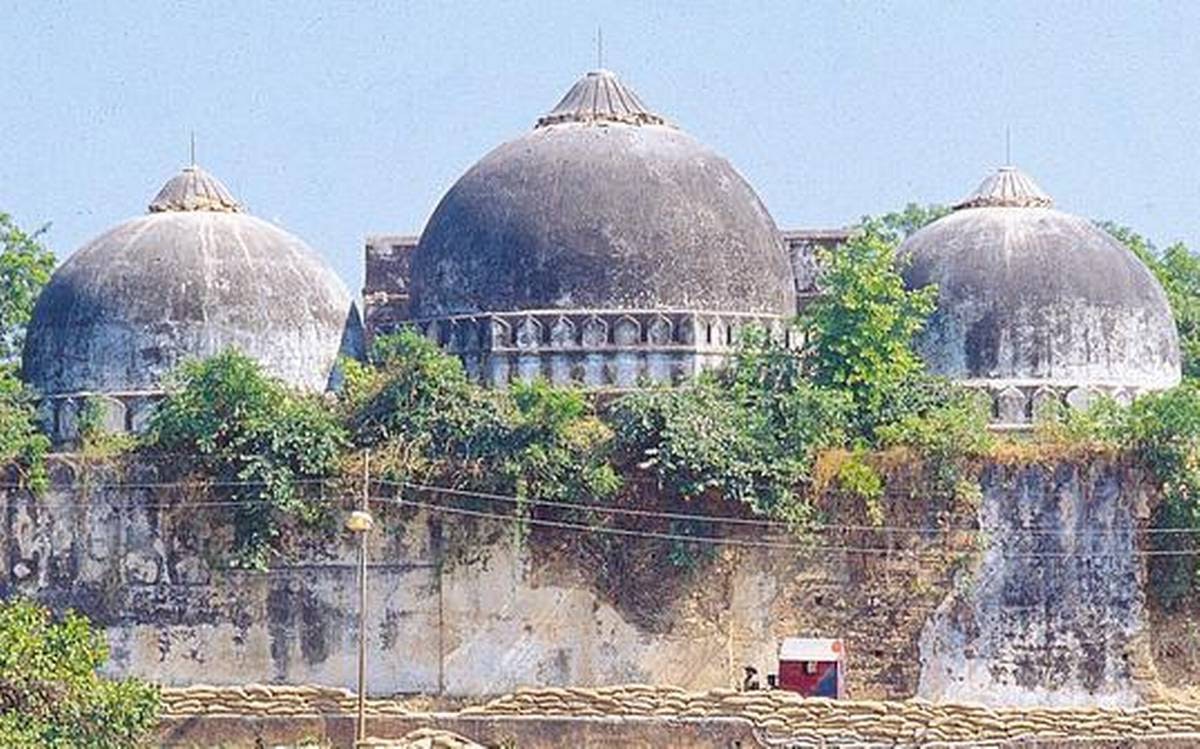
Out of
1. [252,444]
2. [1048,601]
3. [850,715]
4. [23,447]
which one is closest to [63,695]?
[252,444]

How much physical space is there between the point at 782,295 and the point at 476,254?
3678 mm

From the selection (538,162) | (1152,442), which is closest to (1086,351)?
(1152,442)

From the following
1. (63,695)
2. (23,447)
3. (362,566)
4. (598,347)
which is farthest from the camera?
(598,347)

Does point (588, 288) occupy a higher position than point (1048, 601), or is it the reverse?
point (588, 288)

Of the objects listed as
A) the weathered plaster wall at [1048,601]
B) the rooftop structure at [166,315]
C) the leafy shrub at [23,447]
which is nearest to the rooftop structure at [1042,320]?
the weathered plaster wall at [1048,601]

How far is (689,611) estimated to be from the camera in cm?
3278

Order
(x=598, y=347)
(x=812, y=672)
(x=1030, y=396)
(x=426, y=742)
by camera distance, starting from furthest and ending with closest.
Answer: (x=1030, y=396)
(x=598, y=347)
(x=812, y=672)
(x=426, y=742)

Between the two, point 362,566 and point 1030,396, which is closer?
point 362,566

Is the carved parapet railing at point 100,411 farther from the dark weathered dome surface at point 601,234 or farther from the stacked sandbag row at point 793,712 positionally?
the stacked sandbag row at point 793,712

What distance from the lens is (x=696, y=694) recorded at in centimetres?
3022

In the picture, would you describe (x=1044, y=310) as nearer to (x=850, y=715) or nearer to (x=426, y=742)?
(x=850, y=715)

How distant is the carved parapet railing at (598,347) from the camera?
34.7 m

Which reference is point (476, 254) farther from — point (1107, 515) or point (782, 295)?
point (1107, 515)

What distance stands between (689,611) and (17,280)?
13643mm
